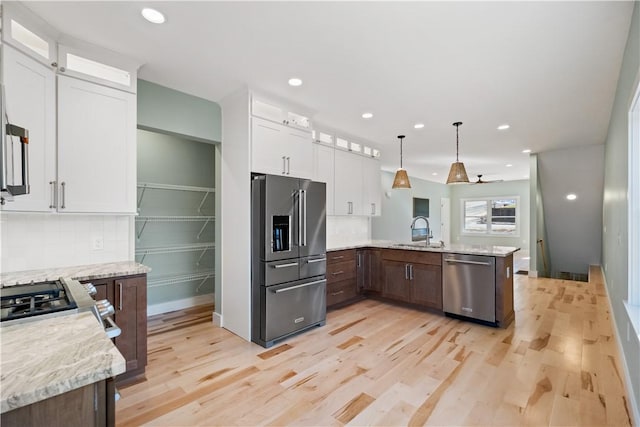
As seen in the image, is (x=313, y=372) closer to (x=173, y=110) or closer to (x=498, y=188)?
(x=173, y=110)

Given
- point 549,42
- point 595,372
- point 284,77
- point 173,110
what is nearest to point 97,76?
point 173,110

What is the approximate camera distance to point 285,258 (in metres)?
3.27

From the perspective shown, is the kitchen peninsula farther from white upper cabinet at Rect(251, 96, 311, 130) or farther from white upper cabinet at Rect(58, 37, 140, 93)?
white upper cabinet at Rect(58, 37, 140, 93)

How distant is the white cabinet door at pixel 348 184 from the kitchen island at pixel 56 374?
3804 mm

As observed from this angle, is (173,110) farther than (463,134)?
No

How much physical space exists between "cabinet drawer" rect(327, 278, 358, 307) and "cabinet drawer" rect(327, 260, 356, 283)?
0.06 meters

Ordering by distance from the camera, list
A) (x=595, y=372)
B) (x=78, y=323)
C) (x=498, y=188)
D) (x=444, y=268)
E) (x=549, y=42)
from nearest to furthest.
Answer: (x=78, y=323) < (x=549, y=42) < (x=595, y=372) < (x=444, y=268) < (x=498, y=188)

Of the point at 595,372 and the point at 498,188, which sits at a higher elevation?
the point at 498,188

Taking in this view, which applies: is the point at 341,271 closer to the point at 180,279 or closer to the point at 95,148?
the point at 180,279

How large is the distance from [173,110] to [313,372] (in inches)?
113

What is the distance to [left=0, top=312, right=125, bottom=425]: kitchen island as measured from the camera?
A: 74 centimetres

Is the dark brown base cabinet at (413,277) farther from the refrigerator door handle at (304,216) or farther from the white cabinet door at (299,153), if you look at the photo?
the white cabinet door at (299,153)

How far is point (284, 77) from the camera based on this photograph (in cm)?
295

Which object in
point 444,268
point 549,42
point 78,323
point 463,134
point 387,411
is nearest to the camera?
point 78,323
